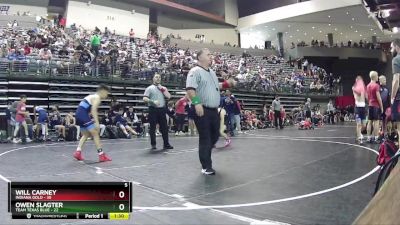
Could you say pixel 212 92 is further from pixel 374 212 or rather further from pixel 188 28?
pixel 188 28

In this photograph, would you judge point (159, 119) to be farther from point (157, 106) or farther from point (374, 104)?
point (374, 104)

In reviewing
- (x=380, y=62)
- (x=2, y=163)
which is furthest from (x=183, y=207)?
(x=380, y=62)

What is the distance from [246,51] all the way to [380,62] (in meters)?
18.0

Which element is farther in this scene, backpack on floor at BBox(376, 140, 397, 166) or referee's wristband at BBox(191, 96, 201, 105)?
referee's wristband at BBox(191, 96, 201, 105)

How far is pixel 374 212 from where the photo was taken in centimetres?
261

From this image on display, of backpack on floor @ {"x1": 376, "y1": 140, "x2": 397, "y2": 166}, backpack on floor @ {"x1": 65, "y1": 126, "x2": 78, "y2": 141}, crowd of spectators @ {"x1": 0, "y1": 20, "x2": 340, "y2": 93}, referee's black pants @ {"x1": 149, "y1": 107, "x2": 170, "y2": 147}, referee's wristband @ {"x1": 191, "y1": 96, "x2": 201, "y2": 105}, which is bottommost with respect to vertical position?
backpack on floor @ {"x1": 65, "y1": 126, "x2": 78, "y2": 141}

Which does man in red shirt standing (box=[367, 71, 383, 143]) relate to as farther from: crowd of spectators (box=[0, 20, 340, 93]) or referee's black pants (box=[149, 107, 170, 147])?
crowd of spectators (box=[0, 20, 340, 93])

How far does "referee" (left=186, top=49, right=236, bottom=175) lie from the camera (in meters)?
5.71

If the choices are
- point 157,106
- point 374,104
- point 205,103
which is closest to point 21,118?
point 157,106

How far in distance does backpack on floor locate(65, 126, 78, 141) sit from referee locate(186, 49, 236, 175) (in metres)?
10.1
